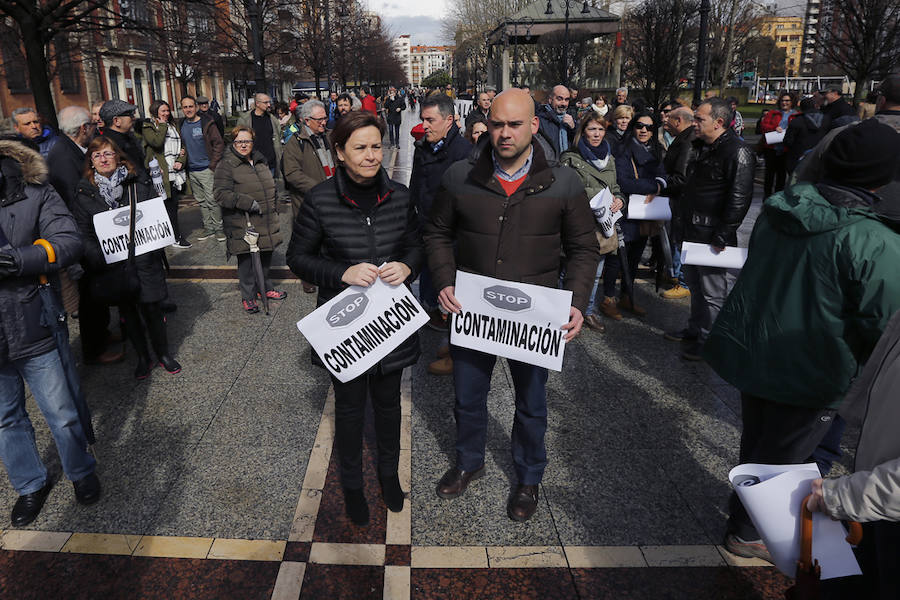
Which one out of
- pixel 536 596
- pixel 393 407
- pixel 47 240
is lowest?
pixel 536 596

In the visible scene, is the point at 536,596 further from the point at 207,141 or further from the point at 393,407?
the point at 207,141

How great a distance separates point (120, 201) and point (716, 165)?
14.7 ft

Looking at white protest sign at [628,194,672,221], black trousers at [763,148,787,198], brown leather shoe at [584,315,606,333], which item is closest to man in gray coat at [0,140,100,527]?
brown leather shoe at [584,315,606,333]

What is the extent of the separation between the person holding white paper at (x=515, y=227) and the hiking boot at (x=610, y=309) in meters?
3.30

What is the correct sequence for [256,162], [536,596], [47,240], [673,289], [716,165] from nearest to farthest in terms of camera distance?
[536,596]
[47,240]
[716,165]
[256,162]
[673,289]

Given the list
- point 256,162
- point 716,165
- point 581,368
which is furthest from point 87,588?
point 716,165

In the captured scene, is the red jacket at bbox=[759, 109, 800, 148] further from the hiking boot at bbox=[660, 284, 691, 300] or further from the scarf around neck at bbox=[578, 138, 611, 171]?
the scarf around neck at bbox=[578, 138, 611, 171]

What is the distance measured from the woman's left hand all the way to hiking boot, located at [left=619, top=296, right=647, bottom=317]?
4.03 meters

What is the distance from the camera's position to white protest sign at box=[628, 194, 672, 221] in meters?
5.95

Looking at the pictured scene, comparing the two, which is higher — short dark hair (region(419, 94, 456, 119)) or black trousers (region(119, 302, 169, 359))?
short dark hair (region(419, 94, 456, 119))

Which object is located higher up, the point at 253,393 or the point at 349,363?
the point at 349,363

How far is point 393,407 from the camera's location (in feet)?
10.5

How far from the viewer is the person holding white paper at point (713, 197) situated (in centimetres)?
481

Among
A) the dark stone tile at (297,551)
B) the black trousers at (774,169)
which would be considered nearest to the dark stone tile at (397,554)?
the dark stone tile at (297,551)
